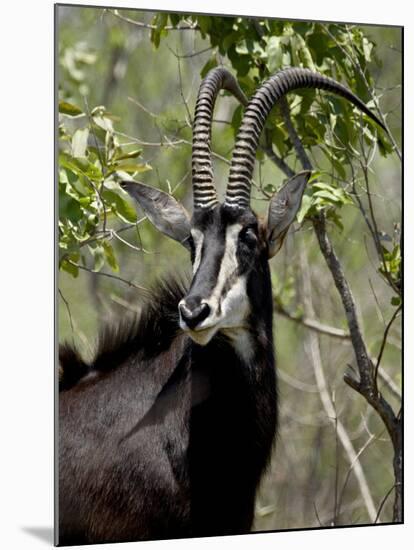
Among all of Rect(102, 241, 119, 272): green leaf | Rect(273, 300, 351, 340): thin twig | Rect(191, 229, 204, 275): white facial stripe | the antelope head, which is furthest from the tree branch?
Rect(191, 229, 204, 275): white facial stripe

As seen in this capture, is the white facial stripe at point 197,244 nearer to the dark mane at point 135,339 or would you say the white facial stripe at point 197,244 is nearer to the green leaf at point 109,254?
A: the dark mane at point 135,339

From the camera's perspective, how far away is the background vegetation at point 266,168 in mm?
6516

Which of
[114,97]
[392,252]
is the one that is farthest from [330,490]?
[114,97]

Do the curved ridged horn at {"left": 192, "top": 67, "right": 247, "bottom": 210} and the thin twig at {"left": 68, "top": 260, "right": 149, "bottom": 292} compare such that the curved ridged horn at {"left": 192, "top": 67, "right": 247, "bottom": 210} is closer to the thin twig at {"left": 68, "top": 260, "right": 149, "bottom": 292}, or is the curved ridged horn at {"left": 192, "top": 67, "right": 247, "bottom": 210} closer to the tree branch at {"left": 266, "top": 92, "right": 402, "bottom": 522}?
the thin twig at {"left": 68, "top": 260, "right": 149, "bottom": 292}

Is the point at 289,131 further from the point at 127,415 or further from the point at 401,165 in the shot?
the point at 127,415

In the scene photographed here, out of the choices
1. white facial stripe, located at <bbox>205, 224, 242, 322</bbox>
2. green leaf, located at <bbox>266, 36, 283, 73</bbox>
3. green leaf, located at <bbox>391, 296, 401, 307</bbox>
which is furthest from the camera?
green leaf, located at <bbox>391, 296, 401, 307</bbox>

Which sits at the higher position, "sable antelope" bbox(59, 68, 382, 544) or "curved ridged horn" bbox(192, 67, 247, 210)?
"curved ridged horn" bbox(192, 67, 247, 210)

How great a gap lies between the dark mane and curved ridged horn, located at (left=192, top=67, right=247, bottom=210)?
0.48m

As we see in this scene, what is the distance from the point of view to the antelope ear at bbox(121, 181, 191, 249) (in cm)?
619

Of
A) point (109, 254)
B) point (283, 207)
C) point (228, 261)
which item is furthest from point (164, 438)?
point (283, 207)

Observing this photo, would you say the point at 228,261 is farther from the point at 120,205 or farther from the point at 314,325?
the point at 314,325

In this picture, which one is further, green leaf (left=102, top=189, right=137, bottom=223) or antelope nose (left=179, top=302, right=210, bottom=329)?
green leaf (left=102, top=189, right=137, bottom=223)

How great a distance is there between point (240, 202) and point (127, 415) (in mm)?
1169

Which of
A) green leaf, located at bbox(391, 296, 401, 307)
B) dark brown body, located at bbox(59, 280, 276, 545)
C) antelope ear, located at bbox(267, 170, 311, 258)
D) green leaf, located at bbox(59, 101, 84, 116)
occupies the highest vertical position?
green leaf, located at bbox(59, 101, 84, 116)
